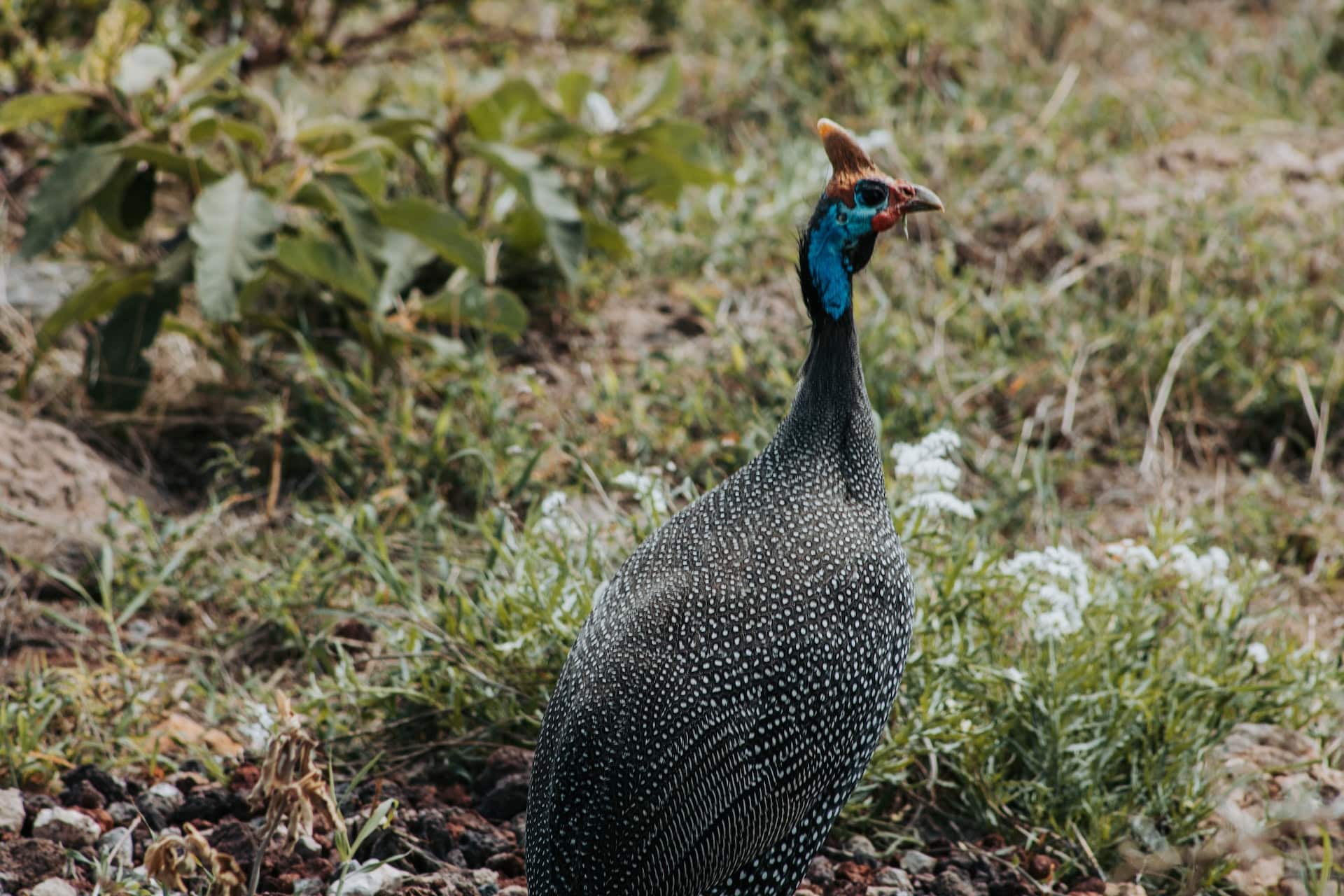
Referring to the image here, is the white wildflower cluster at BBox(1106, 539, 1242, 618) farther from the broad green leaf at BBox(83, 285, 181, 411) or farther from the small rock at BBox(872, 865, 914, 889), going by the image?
the broad green leaf at BBox(83, 285, 181, 411)

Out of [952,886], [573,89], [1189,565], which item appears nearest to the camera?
[952,886]

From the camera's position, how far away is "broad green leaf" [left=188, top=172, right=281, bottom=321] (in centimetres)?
405

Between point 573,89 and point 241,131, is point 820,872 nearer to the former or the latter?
point 241,131

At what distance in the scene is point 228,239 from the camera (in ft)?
13.6

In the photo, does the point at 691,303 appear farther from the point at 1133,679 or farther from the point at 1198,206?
the point at 1133,679

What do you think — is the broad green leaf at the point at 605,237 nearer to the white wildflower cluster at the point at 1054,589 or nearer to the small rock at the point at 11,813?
the white wildflower cluster at the point at 1054,589

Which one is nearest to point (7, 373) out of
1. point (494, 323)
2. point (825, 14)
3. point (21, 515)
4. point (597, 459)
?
point (21, 515)

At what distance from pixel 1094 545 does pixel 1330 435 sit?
107 cm

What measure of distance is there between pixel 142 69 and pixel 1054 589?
3006 millimetres

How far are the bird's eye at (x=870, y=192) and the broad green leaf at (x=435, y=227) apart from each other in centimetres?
196

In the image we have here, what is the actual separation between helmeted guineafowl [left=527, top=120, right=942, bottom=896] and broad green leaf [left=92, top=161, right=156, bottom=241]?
2421 millimetres

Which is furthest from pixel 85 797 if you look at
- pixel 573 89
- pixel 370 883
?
pixel 573 89

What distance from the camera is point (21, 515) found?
158 inches

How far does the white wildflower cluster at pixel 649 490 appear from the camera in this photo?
11.6 ft
